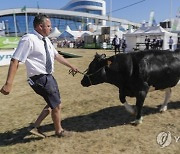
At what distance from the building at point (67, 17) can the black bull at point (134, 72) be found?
9864 cm

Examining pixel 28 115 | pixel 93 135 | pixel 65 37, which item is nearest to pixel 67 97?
pixel 28 115

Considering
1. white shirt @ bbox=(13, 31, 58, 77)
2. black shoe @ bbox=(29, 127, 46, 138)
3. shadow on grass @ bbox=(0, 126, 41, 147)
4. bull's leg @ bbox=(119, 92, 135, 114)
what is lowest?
shadow on grass @ bbox=(0, 126, 41, 147)

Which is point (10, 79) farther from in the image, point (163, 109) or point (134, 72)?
point (163, 109)

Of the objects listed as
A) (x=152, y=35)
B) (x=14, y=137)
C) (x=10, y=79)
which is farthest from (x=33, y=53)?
(x=152, y=35)

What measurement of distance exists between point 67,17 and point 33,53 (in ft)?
441

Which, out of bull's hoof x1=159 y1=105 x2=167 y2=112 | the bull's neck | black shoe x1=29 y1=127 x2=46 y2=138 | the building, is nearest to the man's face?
the bull's neck

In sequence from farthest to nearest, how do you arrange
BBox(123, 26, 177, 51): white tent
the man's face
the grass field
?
BBox(123, 26, 177, 51): white tent
the grass field
the man's face

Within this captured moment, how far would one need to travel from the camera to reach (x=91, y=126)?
19.1 ft

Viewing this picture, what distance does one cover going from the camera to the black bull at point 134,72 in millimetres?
5641

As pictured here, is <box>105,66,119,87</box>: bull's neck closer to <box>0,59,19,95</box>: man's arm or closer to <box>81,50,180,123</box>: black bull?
<box>81,50,180,123</box>: black bull

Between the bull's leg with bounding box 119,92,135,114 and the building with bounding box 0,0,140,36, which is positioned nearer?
the bull's leg with bounding box 119,92,135,114

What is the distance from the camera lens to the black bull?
18.5 ft

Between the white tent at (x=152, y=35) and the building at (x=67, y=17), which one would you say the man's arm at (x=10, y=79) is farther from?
the building at (x=67, y=17)

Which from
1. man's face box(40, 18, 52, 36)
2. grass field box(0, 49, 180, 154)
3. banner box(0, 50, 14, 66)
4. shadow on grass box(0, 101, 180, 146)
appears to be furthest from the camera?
banner box(0, 50, 14, 66)
